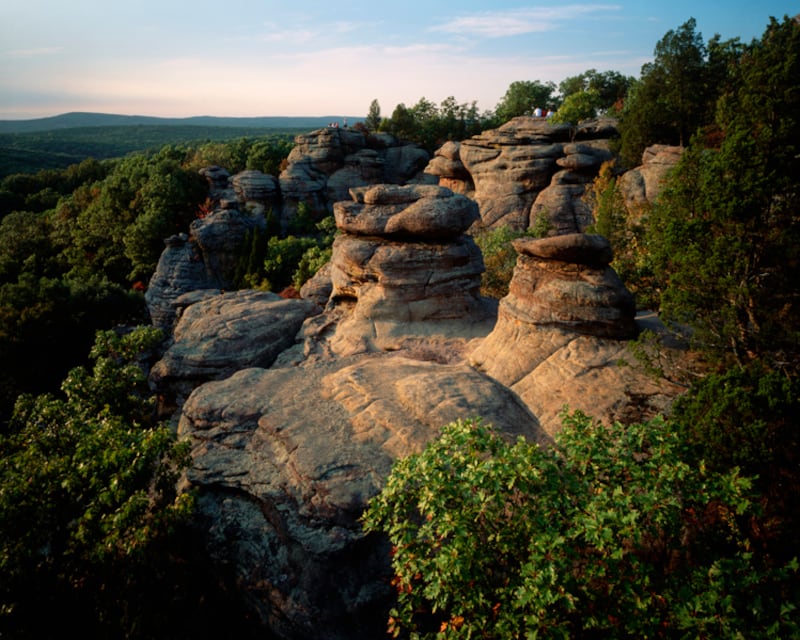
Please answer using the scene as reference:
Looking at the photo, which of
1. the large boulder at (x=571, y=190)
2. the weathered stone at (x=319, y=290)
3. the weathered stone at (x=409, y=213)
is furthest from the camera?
the large boulder at (x=571, y=190)

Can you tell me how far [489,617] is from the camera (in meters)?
6.50

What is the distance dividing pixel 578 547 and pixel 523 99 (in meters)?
74.8

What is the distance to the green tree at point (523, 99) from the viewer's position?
6862 centimetres

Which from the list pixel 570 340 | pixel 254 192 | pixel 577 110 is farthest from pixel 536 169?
pixel 570 340

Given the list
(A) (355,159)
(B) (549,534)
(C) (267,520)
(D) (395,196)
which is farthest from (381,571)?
(A) (355,159)

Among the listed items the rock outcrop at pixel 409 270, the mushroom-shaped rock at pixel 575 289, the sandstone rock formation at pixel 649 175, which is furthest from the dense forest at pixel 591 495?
the sandstone rock formation at pixel 649 175

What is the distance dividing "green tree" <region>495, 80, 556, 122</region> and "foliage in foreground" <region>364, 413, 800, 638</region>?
223 ft

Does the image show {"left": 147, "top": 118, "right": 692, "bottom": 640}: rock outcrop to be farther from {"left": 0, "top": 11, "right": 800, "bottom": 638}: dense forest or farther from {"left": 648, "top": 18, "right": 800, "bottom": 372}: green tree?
{"left": 648, "top": 18, "right": 800, "bottom": 372}: green tree

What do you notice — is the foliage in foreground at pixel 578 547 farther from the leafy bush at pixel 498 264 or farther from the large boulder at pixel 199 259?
the large boulder at pixel 199 259

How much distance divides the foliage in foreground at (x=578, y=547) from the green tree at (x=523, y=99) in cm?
6812

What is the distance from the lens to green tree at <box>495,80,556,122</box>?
68.6 metres

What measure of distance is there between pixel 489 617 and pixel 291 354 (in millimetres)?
13090

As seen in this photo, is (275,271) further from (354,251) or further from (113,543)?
(113,543)

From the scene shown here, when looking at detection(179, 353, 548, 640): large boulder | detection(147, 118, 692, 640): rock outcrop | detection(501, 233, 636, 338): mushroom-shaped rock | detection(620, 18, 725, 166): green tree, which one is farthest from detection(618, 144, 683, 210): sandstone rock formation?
detection(179, 353, 548, 640): large boulder
